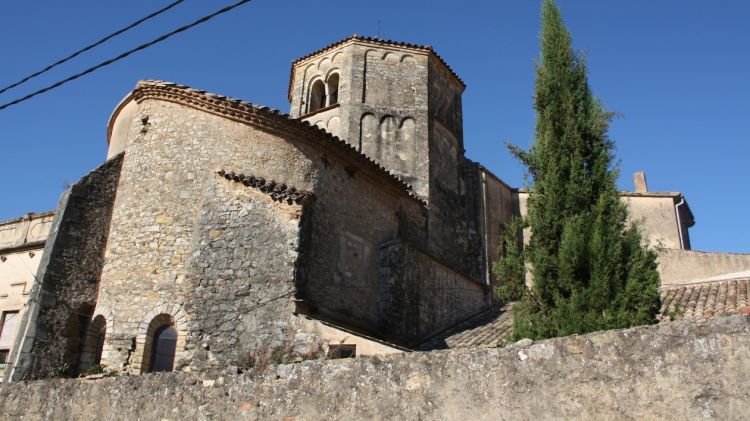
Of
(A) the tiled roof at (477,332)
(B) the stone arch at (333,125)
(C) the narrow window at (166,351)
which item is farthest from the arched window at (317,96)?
(C) the narrow window at (166,351)

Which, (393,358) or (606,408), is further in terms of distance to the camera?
(393,358)

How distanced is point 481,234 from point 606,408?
15.8m

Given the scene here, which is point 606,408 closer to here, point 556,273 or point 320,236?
point 556,273

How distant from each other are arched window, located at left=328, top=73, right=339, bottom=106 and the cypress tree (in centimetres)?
1245

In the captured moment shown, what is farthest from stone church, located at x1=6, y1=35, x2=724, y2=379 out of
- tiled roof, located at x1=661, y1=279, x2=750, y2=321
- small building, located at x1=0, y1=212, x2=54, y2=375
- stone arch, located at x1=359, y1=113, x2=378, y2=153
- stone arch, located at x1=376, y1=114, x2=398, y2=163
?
stone arch, located at x1=359, y1=113, x2=378, y2=153

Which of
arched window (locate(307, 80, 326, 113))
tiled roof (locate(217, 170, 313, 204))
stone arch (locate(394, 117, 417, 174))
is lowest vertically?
tiled roof (locate(217, 170, 313, 204))

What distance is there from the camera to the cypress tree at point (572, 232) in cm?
787

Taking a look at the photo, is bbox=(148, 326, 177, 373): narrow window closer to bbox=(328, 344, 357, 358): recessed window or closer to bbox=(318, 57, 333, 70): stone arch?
bbox=(328, 344, 357, 358): recessed window

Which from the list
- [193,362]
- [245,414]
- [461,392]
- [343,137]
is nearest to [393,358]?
[461,392]

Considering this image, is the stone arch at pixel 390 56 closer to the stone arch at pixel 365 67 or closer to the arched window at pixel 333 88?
the stone arch at pixel 365 67

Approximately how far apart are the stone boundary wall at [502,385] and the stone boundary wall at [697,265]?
1411 cm

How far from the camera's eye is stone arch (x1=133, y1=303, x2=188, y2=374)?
11702 millimetres

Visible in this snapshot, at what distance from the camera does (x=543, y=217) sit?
345 inches

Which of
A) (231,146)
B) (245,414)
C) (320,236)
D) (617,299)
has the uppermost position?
(231,146)
